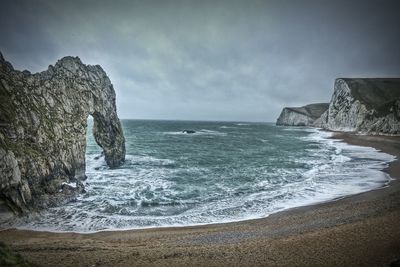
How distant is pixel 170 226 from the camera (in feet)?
55.1

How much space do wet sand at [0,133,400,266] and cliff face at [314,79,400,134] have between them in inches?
3232

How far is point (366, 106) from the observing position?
9938 cm

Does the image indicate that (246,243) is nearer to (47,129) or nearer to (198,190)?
(198,190)

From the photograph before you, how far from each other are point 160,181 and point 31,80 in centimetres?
1813

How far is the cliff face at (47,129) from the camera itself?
18.0 meters

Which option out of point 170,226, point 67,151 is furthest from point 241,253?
point 67,151

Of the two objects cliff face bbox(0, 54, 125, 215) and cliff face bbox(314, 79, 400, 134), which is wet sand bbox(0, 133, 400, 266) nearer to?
cliff face bbox(0, 54, 125, 215)

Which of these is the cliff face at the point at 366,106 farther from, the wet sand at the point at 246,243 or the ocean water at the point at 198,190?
the wet sand at the point at 246,243

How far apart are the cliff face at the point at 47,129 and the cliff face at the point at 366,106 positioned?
301ft

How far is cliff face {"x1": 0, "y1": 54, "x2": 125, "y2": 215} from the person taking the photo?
1802cm

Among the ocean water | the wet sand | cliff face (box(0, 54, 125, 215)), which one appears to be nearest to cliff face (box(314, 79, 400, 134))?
the ocean water

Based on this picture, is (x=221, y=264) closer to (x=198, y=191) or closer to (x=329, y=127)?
(x=198, y=191)

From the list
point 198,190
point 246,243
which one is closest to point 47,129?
point 198,190

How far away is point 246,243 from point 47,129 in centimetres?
2232
